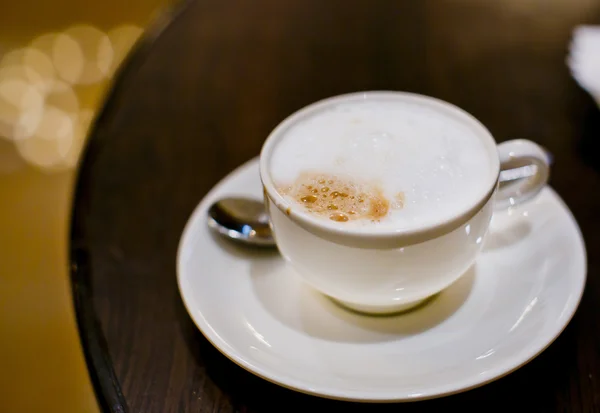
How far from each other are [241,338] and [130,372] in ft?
0.36

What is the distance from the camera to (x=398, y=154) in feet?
1.82

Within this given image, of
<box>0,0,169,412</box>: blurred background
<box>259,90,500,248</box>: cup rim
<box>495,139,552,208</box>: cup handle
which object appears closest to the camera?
<box>259,90,500,248</box>: cup rim

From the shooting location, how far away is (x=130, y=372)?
1.78 ft

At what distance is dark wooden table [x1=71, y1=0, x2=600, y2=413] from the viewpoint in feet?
1.72

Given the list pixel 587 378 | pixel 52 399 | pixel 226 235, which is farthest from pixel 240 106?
pixel 52 399

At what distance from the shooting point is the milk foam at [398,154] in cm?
50

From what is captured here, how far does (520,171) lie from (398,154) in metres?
0.14

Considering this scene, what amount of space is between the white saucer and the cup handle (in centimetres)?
4

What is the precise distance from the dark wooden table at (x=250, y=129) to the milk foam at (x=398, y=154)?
0.53 feet

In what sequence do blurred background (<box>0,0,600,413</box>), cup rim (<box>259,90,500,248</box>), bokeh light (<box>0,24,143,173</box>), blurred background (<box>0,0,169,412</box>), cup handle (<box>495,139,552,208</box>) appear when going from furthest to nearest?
bokeh light (<box>0,24,143,173</box>)
blurred background (<box>0,0,169,412</box>)
blurred background (<box>0,0,600,413</box>)
cup handle (<box>495,139,552,208</box>)
cup rim (<box>259,90,500,248</box>)

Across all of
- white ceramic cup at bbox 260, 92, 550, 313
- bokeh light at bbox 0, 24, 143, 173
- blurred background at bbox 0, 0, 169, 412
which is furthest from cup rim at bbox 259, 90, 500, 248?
bokeh light at bbox 0, 24, 143, 173

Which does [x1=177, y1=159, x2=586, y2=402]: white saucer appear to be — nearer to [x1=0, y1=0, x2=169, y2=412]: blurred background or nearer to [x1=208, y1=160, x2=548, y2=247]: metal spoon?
[x1=208, y1=160, x2=548, y2=247]: metal spoon

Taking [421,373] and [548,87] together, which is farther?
[548,87]

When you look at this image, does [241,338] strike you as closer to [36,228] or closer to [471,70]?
[471,70]
